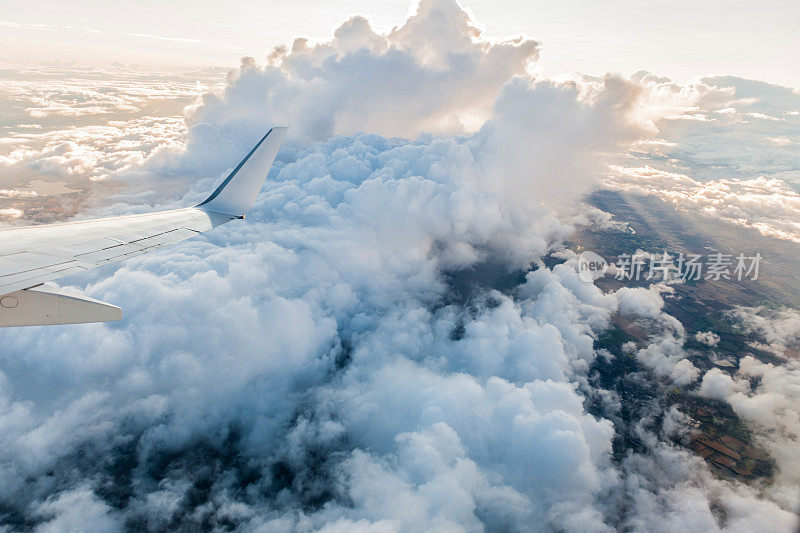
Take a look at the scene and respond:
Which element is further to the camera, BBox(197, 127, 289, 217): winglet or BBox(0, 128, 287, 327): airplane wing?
BBox(197, 127, 289, 217): winglet

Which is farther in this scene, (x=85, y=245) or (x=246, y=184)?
(x=246, y=184)

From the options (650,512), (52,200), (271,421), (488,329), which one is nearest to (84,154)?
(52,200)

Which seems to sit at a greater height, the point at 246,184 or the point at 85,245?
the point at 246,184

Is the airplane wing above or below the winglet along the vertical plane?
below

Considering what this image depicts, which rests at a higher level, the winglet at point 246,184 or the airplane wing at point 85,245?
the winglet at point 246,184

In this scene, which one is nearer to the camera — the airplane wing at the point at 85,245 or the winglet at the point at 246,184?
the airplane wing at the point at 85,245

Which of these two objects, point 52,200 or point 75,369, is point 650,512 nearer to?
point 75,369
